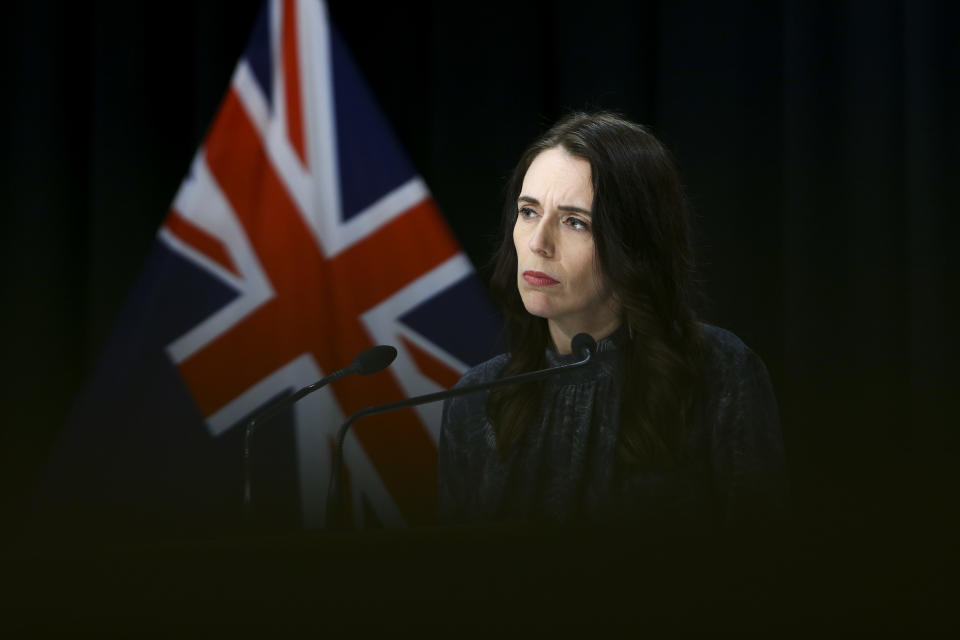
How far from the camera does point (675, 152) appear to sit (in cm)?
198

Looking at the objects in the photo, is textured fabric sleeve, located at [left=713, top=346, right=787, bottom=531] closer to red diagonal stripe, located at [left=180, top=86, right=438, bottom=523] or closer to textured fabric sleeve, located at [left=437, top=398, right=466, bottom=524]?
textured fabric sleeve, located at [left=437, top=398, right=466, bottom=524]

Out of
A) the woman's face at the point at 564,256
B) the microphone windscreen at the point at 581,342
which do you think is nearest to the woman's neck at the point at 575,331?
the woman's face at the point at 564,256

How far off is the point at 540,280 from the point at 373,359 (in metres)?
0.44

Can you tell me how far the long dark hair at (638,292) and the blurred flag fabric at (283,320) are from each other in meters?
0.46

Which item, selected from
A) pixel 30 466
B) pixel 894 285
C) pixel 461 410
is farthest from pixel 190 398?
pixel 894 285

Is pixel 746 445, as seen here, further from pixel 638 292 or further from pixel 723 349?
pixel 638 292

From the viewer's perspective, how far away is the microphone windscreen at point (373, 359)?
1108 millimetres

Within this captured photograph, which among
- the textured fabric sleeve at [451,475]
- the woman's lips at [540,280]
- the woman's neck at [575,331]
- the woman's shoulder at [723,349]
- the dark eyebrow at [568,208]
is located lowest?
the textured fabric sleeve at [451,475]

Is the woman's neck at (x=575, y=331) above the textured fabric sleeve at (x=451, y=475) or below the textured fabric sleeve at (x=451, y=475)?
above

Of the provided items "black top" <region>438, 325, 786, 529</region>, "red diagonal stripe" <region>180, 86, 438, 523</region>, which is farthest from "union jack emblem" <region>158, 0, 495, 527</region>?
"black top" <region>438, 325, 786, 529</region>

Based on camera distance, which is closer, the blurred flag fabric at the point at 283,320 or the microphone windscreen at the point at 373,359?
the microphone windscreen at the point at 373,359

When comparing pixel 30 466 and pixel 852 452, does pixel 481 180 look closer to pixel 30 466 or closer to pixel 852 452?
pixel 852 452

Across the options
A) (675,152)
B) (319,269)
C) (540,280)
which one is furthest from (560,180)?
(319,269)

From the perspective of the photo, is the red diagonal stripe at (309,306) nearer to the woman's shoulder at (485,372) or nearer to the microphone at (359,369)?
the woman's shoulder at (485,372)
